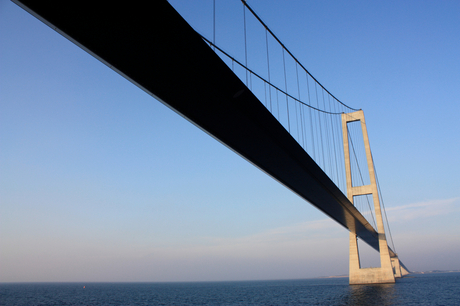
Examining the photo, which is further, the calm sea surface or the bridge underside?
the calm sea surface

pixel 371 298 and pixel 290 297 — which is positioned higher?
pixel 371 298

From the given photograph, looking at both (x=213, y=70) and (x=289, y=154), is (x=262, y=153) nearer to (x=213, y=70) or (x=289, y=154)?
(x=289, y=154)

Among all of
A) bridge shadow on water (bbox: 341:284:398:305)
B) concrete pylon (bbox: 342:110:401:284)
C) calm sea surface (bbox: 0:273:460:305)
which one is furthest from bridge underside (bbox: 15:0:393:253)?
concrete pylon (bbox: 342:110:401:284)

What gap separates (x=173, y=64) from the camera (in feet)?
20.3

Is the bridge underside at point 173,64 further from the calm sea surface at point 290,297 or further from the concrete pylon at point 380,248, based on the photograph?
the concrete pylon at point 380,248

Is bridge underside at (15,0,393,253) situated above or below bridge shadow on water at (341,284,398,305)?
above

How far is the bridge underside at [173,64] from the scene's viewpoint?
15.8ft

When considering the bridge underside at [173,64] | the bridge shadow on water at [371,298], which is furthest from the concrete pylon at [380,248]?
the bridge underside at [173,64]

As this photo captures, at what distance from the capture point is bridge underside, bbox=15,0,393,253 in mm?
4824

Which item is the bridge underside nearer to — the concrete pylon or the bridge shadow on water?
the bridge shadow on water

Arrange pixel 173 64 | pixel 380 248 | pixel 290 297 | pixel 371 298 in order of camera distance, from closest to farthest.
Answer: pixel 173 64 < pixel 371 298 < pixel 380 248 < pixel 290 297

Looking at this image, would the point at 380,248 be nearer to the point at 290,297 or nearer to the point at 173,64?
the point at 290,297

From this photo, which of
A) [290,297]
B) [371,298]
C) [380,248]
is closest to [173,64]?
[371,298]

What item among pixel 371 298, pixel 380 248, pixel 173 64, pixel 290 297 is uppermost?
pixel 173 64
